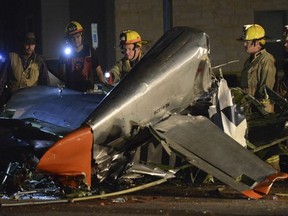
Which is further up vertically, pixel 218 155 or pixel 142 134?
pixel 142 134

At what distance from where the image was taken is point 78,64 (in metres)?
9.17

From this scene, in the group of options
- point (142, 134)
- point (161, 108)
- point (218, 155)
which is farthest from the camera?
point (161, 108)

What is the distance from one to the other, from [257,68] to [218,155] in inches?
99.4

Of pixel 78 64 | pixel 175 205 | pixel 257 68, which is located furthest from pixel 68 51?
pixel 175 205

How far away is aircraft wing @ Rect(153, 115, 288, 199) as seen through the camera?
5.77 meters

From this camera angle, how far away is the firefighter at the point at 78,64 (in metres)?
9.12

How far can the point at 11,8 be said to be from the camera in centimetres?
2570

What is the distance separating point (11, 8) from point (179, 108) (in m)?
20.3

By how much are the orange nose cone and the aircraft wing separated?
0.70 metres

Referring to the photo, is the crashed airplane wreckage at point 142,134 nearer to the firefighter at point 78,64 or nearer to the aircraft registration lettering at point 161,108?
the aircraft registration lettering at point 161,108

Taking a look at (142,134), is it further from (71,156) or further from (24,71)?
(24,71)

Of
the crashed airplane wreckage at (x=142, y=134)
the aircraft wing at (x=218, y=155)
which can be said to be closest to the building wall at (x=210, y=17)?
the crashed airplane wreckage at (x=142, y=134)

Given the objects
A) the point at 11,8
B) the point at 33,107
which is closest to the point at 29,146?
the point at 33,107

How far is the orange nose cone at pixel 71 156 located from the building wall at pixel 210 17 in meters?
9.94
